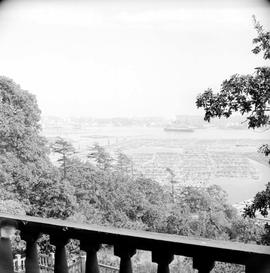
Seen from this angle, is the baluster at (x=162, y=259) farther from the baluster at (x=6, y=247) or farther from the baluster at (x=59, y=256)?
the baluster at (x=6, y=247)

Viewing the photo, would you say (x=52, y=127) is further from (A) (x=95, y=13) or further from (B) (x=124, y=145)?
(A) (x=95, y=13)

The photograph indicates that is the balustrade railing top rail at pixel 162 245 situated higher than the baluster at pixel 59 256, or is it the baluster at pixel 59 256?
the balustrade railing top rail at pixel 162 245

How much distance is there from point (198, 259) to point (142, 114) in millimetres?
4219

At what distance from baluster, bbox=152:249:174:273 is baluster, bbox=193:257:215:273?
0.29 ft

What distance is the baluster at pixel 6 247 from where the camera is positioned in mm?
1455

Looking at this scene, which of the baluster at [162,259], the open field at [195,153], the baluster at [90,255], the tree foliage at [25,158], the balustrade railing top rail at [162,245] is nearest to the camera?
the balustrade railing top rail at [162,245]

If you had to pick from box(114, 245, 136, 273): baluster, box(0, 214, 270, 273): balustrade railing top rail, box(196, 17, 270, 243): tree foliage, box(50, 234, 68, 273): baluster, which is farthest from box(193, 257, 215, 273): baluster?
box(196, 17, 270, 243): tree foliage

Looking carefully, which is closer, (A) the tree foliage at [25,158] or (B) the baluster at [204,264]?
(B) the baluster at [204,264]

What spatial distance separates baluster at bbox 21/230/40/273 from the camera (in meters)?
1.39

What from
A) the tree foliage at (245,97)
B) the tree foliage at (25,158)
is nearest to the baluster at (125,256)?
the tree foliage at (245,97)

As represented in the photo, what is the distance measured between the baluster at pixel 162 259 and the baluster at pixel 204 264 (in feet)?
0.29

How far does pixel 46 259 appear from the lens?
2410mm

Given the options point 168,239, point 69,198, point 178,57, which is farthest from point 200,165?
point 168,239

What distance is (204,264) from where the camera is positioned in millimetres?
1087
